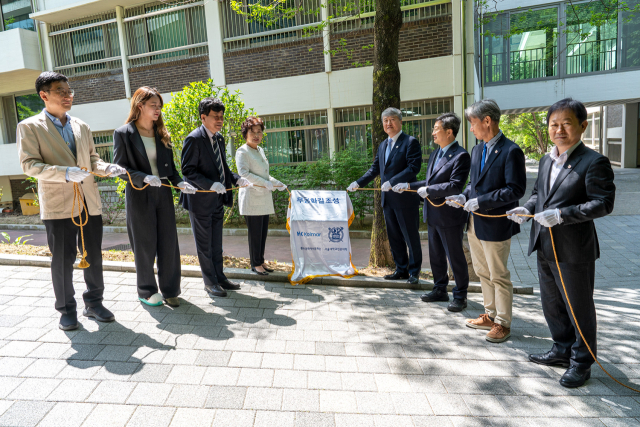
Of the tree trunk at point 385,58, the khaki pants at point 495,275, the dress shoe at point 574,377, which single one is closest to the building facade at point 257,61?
the tree trunk at point 385,58

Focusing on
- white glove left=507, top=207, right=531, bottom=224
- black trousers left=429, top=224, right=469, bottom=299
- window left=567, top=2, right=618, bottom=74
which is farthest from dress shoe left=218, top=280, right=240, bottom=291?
window left=567, top=2, right=618, bottom=74

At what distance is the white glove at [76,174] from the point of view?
359 centimetres

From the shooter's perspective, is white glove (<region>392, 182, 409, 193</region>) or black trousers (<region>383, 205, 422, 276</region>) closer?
white glove (<region>392, 182, 409, 193</region>)

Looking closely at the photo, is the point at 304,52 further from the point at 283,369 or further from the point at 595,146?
the point at 595,146

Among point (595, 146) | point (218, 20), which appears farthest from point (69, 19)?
point (595, 146)

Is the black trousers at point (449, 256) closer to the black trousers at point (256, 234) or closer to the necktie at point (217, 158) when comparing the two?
the black trousers at point (256, 234)

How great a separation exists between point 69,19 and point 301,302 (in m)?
15.3

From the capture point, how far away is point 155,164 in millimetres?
4355

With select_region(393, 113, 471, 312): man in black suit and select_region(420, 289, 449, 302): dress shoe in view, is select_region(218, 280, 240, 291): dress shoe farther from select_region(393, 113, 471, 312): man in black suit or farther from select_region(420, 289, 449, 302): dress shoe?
select_region(393, 113, 471, 312): man in black suit

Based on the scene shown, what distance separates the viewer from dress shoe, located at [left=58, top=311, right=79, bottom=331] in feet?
12.5

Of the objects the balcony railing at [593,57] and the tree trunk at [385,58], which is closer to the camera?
the tree trunk at [385,58]

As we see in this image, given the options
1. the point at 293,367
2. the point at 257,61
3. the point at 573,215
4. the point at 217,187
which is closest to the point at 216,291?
the point at 217,187

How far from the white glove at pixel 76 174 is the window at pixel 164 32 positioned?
10568mm

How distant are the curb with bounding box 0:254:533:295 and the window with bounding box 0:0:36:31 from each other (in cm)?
1365
